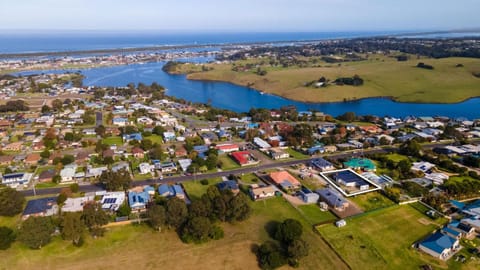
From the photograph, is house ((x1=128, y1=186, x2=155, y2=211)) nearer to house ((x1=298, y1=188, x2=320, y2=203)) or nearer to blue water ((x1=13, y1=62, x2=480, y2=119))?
house ((x1=298, y1=188, x2=320, y2=203))

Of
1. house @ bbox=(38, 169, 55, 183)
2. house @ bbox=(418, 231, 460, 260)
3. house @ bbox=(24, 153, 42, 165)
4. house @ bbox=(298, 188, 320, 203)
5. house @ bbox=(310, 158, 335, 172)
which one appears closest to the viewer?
house @ bbox=(418, 231, 460, 260)

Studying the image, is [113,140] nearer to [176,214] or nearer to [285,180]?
[176,214]

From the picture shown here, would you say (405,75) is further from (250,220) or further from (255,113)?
(250,220)

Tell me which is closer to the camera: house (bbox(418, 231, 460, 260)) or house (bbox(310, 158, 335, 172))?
house (bbox(418, 231, 460, 260))

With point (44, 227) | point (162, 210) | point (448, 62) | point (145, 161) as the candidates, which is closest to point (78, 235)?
point (44, 227)

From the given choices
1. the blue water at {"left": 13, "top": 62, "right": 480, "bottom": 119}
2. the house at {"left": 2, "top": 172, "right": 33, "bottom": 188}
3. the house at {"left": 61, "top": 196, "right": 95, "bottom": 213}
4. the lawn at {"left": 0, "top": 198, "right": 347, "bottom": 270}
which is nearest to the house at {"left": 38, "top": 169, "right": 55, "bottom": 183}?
the house at {"left": 2, "top": 172, "right": 33, "bottom": 188}

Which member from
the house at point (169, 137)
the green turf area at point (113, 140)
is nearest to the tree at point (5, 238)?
the green turf area at point (113, 140)

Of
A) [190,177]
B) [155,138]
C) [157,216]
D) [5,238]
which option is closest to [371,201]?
[190,177]
